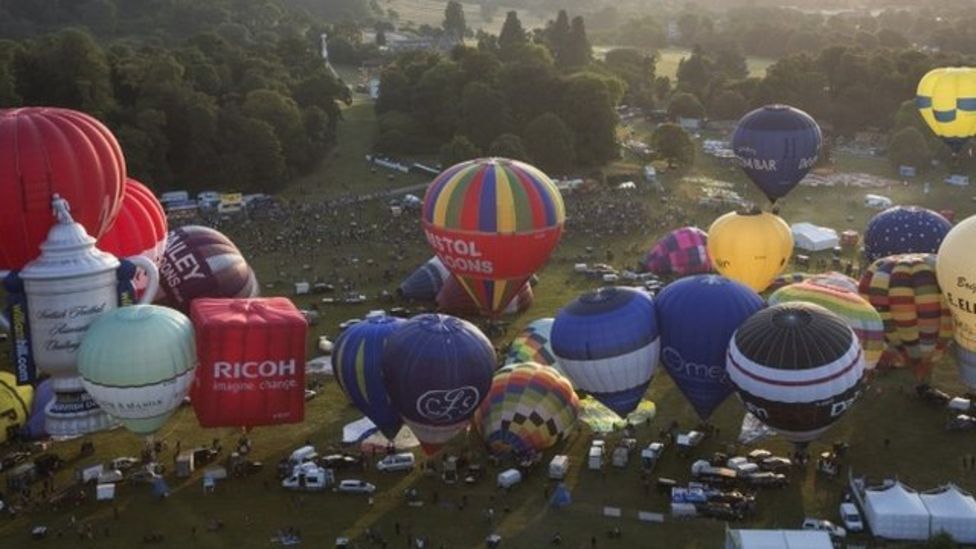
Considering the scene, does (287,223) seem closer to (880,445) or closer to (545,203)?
(545,203)

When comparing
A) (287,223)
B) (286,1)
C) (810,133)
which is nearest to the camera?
(810,133)

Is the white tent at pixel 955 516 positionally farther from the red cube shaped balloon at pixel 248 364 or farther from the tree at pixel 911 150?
the tree at pixel 911 150

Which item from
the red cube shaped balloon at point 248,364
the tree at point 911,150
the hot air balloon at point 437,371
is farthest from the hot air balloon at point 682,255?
the tree at point 911,150

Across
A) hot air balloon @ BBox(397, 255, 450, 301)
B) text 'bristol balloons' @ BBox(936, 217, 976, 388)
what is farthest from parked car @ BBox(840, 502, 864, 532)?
hot air balloon @ BBox(397, 255, 450, 301)

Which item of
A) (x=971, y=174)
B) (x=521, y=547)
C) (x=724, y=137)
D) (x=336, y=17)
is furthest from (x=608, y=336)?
(x=336, y=17)

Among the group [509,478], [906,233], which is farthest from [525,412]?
[906,233]

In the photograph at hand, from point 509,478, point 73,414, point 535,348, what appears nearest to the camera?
point 509,478

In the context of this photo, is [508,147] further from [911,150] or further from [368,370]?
[368,370]
